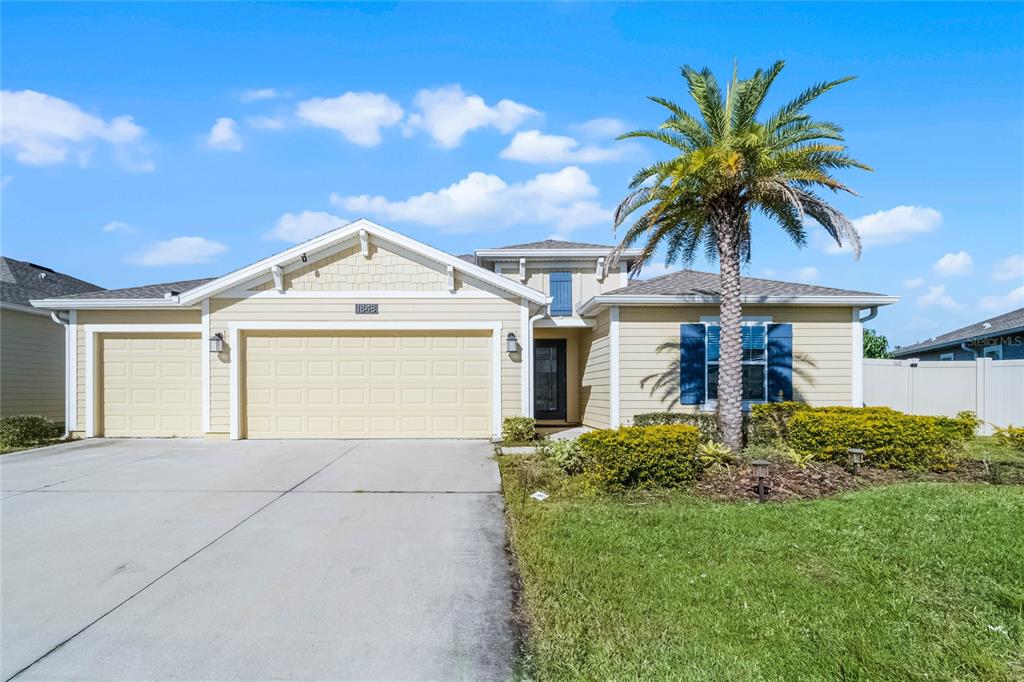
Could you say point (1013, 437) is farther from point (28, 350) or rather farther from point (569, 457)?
point (28, 350)

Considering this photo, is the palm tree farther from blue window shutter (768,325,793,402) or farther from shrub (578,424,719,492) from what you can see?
blue window shutter (768,325,793,402)

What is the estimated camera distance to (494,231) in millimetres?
17734

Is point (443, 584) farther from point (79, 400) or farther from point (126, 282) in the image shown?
point (126, 282)

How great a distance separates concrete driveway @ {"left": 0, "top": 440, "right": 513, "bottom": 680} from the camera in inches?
119

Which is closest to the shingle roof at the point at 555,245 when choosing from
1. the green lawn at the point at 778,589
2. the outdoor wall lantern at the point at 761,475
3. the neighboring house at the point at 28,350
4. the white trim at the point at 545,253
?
the white trim at the point at 545,253

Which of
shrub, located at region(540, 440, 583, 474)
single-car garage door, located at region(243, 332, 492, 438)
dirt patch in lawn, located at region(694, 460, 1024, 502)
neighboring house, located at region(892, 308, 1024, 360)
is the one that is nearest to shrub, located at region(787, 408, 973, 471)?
dirt patch in lawn, located at region(694, 460, 1024, 502)

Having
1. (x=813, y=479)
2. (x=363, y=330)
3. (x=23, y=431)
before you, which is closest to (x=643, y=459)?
(x=813, y=479)

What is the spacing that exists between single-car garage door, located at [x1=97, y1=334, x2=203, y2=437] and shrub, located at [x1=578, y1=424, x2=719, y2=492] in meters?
9.00

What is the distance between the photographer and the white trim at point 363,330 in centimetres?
1084

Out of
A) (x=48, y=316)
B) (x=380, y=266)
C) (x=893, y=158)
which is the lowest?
(x=48, y=316)

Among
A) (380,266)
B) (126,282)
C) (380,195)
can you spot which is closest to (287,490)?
(380,266)

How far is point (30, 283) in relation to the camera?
48.3 ft

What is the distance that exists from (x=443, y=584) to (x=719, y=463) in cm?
452

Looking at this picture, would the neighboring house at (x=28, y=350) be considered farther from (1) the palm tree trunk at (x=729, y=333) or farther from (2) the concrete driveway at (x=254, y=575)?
(1) the palm tree trunk at (x=729, y=333)
